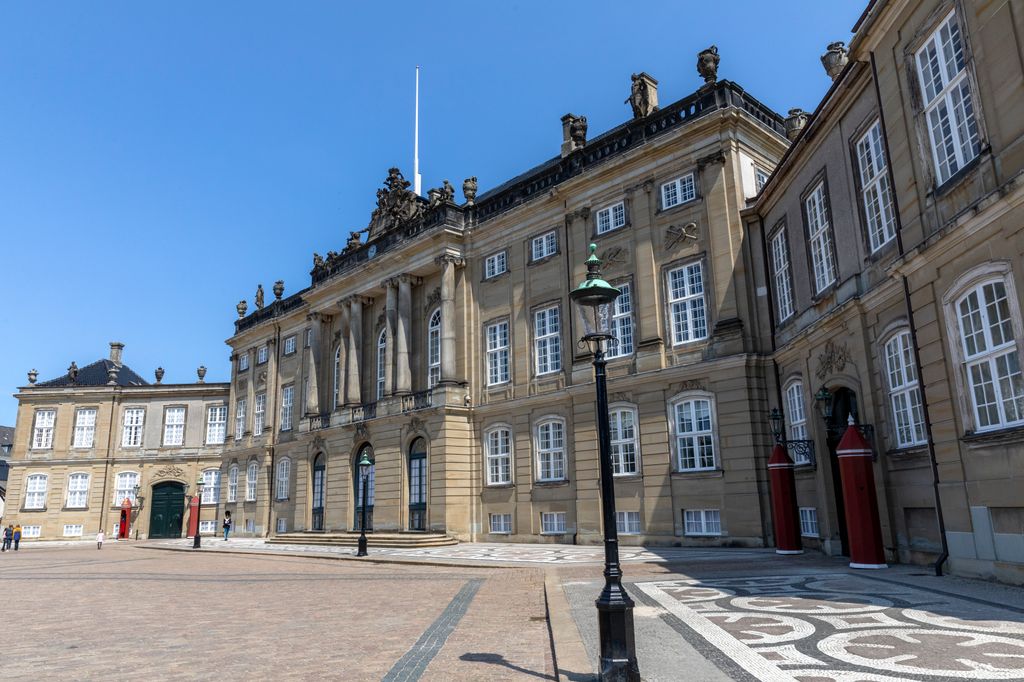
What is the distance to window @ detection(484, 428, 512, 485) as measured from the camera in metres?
31.5

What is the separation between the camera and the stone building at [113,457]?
5506 cm

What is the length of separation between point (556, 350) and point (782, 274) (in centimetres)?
1034

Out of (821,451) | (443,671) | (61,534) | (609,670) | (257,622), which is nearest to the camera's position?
(609,670)

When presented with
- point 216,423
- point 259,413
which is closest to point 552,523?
point 259,413

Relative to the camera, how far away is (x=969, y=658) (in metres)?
6.88

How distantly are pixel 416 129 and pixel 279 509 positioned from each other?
26.6m

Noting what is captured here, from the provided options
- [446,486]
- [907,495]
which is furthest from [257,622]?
[446,486]

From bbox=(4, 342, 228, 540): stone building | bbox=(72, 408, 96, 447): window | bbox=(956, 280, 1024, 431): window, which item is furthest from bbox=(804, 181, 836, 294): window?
bbox=(72, 408, 96, 447): window

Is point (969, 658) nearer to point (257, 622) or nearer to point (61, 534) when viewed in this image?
point (257, 622)

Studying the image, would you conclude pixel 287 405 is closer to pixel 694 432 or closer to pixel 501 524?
pixel 501 524

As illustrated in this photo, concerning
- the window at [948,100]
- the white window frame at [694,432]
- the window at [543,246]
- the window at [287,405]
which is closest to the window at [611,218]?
the window at [543,246]

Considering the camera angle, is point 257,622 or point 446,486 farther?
point 446,486

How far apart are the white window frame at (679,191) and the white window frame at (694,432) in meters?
7.23

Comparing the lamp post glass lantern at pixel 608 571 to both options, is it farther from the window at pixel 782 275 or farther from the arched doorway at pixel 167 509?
the arched doorway at pixel 167 509
